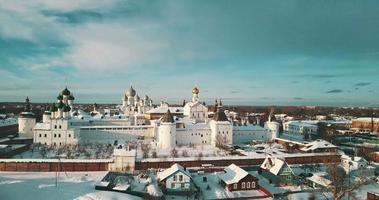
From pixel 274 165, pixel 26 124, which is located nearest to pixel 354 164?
pixel 274 165

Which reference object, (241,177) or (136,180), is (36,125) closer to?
(136,180)

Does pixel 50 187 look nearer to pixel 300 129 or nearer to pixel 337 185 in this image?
pixel 337 185

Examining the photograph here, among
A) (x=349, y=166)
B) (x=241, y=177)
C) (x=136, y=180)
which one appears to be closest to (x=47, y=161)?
(x=136, y=180)

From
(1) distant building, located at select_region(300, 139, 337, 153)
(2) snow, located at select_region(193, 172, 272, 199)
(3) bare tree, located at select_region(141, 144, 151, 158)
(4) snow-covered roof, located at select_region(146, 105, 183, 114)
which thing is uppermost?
(4) snow-covered roof, located at select_region(146, 105, 183, 114)

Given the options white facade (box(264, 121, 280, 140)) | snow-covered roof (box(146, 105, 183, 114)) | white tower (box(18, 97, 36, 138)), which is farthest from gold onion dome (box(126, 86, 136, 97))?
white facade (box(264, 121, 280, 140))

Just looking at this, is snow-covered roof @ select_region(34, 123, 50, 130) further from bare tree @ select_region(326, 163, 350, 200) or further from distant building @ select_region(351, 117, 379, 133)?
distant building @ select_region(351, 117, 379, 133)

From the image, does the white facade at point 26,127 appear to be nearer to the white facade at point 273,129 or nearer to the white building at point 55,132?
the white building at point 55,132

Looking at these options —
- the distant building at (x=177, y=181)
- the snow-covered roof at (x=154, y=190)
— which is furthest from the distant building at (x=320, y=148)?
the snow-covered roof at (x=154, y=190)
